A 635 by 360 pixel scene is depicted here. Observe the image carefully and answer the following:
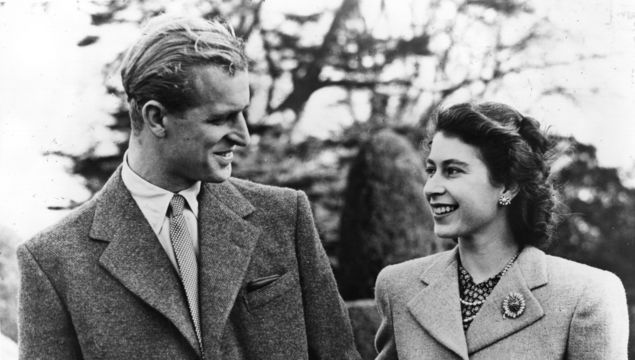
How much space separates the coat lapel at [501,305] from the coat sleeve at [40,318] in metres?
1.55

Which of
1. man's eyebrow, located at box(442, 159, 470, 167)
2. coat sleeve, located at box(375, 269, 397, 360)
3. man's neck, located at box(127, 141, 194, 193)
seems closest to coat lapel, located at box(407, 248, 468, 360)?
coat sleeve, located at box(375, 269, 397, 360)

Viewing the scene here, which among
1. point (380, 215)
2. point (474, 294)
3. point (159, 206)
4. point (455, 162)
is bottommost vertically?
point (380, 215)

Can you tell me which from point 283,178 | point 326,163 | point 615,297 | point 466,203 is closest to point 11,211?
point 283,178

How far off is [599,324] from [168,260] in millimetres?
1605

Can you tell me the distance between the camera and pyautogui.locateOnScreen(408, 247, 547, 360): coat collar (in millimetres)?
2941

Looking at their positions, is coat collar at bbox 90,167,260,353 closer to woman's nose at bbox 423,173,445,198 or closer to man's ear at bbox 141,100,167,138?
man's ear at bbox 141,100,167,138

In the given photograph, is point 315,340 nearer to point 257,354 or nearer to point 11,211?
point 257,354

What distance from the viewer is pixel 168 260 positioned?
2.85 meters

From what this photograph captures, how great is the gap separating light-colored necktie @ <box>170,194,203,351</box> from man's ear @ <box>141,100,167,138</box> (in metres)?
0.26

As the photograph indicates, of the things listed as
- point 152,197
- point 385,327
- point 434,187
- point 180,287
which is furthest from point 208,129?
point 385,327

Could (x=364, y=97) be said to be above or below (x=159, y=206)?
below

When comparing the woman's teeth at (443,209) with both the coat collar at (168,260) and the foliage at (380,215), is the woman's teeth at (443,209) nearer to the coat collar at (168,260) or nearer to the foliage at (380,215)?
the coat collar at (168,260)

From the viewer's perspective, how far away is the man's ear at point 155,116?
2.82 metres

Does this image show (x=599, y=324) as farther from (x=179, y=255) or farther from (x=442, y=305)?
(x=179, y=255)
